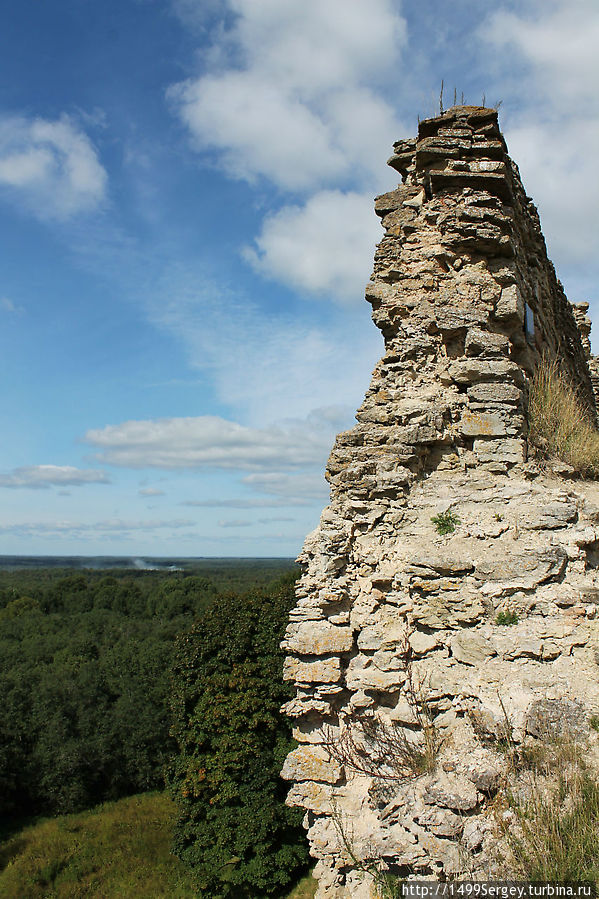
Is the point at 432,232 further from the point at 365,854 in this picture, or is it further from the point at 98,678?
the point at 98,678

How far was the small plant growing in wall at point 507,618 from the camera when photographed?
13.7 feet

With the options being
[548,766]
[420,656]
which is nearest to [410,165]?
[420,656]

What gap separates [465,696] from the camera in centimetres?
405

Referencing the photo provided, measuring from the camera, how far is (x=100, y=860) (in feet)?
46.5

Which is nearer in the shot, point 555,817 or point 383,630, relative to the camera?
point 555,817

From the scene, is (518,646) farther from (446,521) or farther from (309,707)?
(309,707)

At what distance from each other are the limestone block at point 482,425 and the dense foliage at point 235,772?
8.50 metres

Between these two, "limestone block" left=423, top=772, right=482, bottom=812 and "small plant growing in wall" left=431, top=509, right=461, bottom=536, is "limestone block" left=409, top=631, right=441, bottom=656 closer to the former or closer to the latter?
"small plant growing in wall" left=431, top=509, right=461, bottom=536

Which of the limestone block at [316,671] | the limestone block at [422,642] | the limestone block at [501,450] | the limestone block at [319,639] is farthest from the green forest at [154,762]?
the limestone block at [501,450]

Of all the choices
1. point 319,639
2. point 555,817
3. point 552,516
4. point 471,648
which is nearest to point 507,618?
point 471,648

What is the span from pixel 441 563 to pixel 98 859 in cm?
1497

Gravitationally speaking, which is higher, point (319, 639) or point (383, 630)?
point (383, 630)

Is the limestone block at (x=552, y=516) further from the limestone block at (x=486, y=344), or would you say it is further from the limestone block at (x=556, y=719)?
the limestone block at (x=486, y=344)

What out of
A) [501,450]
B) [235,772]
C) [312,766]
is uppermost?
[501,450]
